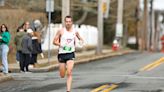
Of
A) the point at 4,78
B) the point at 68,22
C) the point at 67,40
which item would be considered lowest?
the point at 4,78

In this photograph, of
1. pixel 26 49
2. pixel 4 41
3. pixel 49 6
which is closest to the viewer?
pixel 4 41

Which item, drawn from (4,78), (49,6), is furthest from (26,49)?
(49,6)

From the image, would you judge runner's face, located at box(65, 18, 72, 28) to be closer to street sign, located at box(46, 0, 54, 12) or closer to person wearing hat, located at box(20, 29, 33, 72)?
person wearing hat, located at box(20, 29, 33, 72)

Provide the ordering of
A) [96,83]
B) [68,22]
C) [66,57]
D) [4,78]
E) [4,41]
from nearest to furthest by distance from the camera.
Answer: [68,22], [66,57], [96,83], [4,78], [4,41]

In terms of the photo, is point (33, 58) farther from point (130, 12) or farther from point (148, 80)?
point (130, 12)

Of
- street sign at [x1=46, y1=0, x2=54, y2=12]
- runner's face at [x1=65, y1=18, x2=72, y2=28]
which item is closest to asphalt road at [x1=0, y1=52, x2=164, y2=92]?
runner's face at [x1=65, y1=18, x2=72, y2=28]

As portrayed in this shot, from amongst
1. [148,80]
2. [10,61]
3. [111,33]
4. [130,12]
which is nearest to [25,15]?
[10,61]

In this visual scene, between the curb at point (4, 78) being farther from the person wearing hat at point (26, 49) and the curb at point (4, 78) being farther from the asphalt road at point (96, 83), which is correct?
the person wearing hat at point (26, 49)

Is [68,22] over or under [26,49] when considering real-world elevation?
over

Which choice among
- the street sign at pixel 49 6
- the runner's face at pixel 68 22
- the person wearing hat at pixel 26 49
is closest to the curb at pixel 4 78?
the person wearing hat at pixel 26 49

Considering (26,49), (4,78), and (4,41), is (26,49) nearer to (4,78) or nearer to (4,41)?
(4,41)

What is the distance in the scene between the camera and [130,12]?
185 ft

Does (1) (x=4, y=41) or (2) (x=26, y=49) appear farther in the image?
(2) (x=26, y=49)

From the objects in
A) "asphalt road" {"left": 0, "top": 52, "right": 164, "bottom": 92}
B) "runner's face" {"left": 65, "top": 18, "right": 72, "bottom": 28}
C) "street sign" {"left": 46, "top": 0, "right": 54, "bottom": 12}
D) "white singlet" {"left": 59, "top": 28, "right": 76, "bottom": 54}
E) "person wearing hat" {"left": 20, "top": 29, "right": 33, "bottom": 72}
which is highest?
"street sign" {"left": 46, "top": 0, "right": 54, "bottom": 12}
